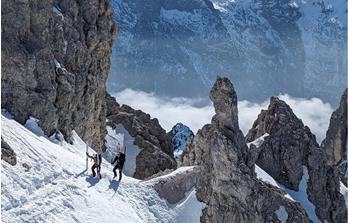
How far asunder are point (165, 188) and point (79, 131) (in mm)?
21104

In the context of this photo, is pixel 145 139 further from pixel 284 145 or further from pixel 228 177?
pixel 228 177

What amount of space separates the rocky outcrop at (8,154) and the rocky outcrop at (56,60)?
31.2ft

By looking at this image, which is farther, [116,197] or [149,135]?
[149,135]

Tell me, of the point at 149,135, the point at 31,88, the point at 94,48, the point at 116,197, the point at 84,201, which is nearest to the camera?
the point at 84,201

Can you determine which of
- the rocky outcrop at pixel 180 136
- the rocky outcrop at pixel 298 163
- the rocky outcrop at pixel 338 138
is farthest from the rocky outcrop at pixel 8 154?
the rocky outcrop at pixel 180 136

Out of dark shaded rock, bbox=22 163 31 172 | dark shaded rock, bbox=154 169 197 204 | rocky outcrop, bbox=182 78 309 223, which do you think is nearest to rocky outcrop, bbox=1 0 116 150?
dark shaded rock, bbox=22 163 31 172

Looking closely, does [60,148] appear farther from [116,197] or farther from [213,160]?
[213,160]

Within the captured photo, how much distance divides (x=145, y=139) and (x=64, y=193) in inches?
2698

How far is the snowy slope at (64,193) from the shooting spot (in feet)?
163

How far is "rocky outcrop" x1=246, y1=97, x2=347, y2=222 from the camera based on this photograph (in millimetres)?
79125

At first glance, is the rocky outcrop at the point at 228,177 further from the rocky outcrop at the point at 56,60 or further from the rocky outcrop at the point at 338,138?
the rocky outcrop at the point at 338,138

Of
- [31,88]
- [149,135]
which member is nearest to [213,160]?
[31,88]

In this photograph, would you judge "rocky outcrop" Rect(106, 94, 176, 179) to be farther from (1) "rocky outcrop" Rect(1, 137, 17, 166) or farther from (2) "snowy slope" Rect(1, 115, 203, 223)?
(1) "rocky outcrop" Rect(1, 137, 17, 166)

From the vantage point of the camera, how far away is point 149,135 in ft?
406
